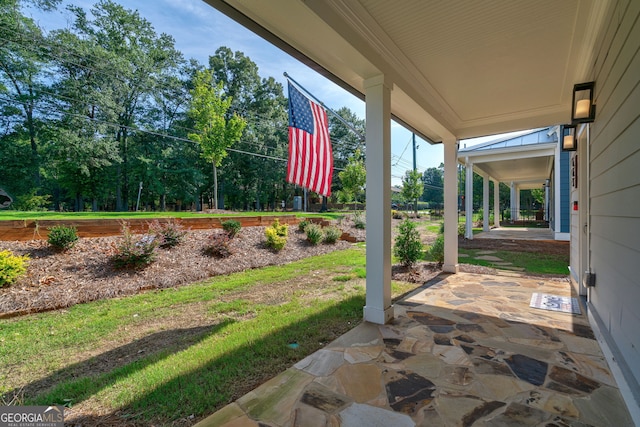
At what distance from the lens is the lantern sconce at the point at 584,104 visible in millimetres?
2812

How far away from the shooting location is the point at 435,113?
4.07 metres

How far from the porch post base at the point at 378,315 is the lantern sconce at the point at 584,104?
2758 millimetres

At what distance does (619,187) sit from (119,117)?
26.5m

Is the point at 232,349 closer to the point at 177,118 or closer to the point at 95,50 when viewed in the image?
the point at 95,50

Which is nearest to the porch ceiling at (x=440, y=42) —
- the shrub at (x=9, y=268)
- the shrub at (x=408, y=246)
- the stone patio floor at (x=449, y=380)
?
the shrub at (x=408, y=246)

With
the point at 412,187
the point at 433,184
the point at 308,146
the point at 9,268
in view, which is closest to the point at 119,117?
the point at 9,268

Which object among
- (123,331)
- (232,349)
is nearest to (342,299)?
(232,349)

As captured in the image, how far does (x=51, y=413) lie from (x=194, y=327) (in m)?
1.41

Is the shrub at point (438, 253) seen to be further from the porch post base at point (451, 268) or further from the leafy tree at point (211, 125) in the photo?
the leafy tree at point (211, 125)

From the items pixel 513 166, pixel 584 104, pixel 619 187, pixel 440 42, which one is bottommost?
pixel 619 187

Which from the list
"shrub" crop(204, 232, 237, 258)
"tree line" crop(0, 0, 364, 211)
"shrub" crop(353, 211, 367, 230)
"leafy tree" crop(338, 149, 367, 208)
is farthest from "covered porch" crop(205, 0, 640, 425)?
"leafy tree" crop(338, 149, 367, 208)

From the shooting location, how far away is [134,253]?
4977 millimetres

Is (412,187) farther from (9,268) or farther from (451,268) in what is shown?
(9,268)

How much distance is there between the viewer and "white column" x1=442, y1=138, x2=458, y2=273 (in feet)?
17.1
